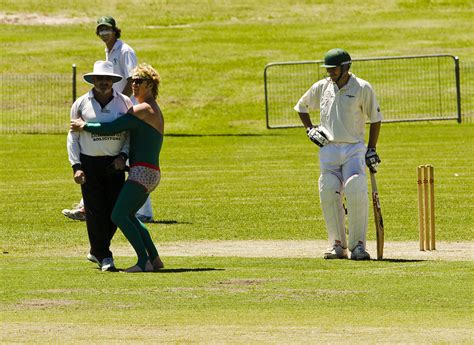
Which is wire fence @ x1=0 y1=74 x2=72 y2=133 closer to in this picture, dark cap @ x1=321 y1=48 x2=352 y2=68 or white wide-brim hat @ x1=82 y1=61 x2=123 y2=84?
dark cap @ x1=321 y1=48 x2=352 y2=68

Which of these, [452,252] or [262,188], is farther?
[262,188]

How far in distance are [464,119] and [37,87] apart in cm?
1195

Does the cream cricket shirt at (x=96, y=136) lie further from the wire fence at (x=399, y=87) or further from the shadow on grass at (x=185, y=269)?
the wire fence at (x=399, y=87)

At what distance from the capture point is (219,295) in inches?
494

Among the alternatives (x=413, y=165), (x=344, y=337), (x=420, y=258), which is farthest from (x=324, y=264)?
(x=413, y=165)

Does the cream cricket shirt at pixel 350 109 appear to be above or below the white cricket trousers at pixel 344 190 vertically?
above

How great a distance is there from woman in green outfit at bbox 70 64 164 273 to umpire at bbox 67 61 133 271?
14cm

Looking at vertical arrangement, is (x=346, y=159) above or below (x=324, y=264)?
above

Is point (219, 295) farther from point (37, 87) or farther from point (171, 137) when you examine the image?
point (37, 87)

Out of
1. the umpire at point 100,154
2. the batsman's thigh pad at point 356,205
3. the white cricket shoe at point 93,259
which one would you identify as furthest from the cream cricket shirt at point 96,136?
the batsman's thigh pad at point 356,205

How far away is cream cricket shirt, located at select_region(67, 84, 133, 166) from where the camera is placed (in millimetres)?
14258

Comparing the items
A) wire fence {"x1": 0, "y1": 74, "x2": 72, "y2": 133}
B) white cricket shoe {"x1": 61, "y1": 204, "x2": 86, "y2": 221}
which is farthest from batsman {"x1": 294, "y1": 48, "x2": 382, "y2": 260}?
wire fence {"x1": 0, "y1": 74, "x2": 72, "y2": 133}

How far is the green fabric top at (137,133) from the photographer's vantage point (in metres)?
14.1

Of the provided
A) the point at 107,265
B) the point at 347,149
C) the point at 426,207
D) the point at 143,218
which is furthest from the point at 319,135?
the point at 143,218
